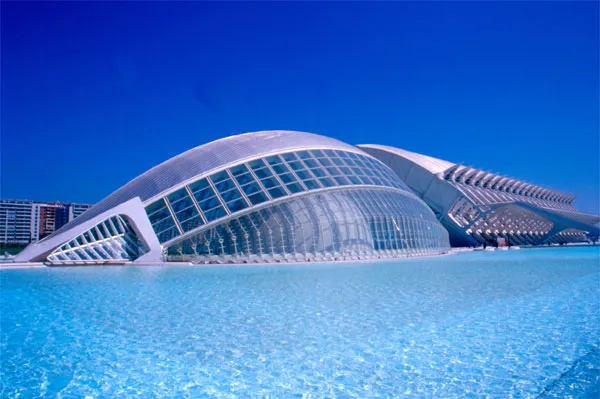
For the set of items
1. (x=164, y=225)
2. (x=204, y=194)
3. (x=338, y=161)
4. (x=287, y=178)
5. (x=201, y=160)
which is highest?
(x=338, y=161)

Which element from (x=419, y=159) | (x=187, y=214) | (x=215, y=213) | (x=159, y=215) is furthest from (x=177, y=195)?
(x=419, y=159)

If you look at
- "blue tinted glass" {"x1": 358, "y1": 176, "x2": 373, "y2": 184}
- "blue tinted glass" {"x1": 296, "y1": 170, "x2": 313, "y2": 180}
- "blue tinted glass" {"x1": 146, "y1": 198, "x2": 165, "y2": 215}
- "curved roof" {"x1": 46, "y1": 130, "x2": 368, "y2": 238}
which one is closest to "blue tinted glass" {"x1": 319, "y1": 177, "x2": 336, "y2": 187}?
"blue tinted glass" {"x1": 296, "y1": 170, "x2": 313, "y2": 180}

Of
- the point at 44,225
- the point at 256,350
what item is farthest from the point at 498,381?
the point at 44,225

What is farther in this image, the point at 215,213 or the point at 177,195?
the point at 177,195

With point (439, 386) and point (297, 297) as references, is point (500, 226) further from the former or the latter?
point (439, 386)

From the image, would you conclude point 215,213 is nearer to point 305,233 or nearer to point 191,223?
point 191,223

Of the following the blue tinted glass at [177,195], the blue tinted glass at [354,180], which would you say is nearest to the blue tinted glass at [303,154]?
the blue tinted glass at [354,180]

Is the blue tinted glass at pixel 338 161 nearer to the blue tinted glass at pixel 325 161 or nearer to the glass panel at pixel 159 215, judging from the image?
the blue tinted glass at pixel 325 161

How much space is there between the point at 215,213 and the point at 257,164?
4576mm

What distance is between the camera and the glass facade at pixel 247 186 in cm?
2284

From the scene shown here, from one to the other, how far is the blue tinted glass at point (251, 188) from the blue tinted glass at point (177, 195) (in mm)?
3081

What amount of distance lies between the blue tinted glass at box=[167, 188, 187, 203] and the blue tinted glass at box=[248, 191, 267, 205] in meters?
3.46

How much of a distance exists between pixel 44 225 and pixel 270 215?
138582 mm

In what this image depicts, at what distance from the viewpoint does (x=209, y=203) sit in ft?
76.4
